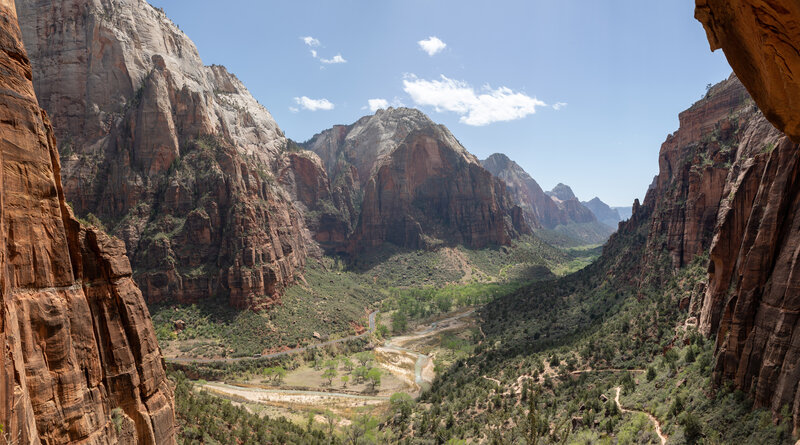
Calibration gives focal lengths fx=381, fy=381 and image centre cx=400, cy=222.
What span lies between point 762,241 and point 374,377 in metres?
57.7

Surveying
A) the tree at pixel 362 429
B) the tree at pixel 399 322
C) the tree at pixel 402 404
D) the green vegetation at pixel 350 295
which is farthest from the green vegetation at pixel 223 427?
the tree at pixel 399 322

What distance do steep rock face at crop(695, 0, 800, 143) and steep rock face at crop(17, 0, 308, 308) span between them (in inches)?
3258

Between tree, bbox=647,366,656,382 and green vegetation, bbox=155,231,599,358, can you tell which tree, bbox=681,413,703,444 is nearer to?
tree, bbox=647,366,656,382

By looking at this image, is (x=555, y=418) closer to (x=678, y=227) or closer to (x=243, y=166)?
(x=678, y=227)

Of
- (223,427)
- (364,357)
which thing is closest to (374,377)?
(364,357)

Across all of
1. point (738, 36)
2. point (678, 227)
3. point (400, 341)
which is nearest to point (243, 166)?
point (400, 341)

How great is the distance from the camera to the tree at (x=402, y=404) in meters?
48.1

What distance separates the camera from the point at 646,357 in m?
41.6

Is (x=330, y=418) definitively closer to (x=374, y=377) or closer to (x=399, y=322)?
(x=374, y=377)

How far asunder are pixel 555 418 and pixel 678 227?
3448cm

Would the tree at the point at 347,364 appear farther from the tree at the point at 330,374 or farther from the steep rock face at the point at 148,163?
the steep rock face at the point at 148,163

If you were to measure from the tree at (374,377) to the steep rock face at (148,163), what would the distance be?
2924cm

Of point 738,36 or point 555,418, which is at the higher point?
point 738,36

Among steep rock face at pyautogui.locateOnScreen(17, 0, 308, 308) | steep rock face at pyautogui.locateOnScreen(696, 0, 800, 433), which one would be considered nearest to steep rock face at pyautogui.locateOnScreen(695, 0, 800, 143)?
steep rock face at pyautogui.locateOnScreen(696, 0, 800, 433)
